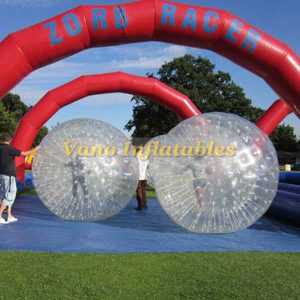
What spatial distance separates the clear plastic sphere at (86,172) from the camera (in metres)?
4.63

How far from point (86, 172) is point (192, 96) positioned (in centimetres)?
2526

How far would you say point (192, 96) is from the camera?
1154 inches

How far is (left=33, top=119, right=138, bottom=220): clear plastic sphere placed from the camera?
15.2 ft

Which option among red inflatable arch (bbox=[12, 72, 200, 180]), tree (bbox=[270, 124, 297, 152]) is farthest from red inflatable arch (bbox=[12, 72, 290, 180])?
tree (bbox=[270, 124, 297, 152])

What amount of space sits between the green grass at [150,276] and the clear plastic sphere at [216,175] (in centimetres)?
44

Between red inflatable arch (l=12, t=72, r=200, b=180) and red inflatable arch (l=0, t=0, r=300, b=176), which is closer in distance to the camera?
red inflatable arch (l=0, t=0, r=300, b=176)

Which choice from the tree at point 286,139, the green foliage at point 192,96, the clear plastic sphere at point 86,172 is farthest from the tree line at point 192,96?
the clear plastic sphere at point 86,172

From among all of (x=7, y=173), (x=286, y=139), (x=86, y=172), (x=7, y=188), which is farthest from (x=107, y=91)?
(x=286, y=139)

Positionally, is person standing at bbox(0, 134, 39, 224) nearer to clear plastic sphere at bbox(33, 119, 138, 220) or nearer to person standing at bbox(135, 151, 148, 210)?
clear plastic sphere at bbox(33, 119, 138, 220)

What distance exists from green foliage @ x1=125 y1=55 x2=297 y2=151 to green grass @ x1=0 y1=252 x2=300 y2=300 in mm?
24299

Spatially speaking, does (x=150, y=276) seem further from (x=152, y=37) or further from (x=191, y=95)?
(x=191, y=95)

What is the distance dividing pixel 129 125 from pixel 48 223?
24972 millimetres

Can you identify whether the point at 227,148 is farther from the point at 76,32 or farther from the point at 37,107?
the point at 37,107

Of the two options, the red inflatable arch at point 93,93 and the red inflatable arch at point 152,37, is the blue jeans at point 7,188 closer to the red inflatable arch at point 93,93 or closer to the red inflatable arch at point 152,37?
the red inflatable arch at point 93,93
